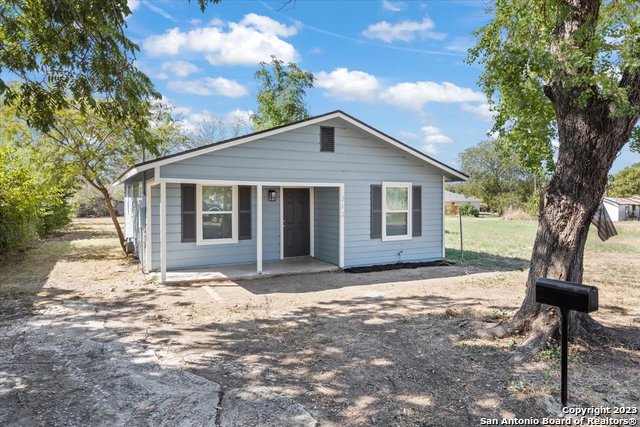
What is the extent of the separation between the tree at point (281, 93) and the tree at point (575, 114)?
748 inches

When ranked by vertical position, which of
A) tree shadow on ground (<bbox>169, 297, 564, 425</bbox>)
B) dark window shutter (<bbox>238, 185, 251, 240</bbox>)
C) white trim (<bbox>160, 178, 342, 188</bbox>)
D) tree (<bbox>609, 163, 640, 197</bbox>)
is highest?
tree (<bbox>609, 163, 640, 197</bbox>)

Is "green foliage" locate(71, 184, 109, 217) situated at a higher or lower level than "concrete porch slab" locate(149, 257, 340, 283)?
higher

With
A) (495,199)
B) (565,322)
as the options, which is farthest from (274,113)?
(495,199)

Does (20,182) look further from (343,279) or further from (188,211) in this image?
(343,279)

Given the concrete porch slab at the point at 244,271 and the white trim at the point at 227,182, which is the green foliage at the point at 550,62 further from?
the concrete porch slab at the point at 244,271

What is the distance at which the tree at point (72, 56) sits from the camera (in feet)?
16.7

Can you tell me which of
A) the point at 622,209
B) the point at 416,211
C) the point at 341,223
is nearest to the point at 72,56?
the point at 341,223

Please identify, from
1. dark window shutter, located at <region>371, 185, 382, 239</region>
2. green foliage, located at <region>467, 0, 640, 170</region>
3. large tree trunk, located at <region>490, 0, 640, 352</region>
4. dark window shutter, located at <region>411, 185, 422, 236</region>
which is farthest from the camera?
dark window shutter, located at <region>411, 185, 422, 236</region>

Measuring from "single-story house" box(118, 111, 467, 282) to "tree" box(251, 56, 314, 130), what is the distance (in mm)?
12987

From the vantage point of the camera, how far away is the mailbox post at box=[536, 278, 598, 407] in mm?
3035

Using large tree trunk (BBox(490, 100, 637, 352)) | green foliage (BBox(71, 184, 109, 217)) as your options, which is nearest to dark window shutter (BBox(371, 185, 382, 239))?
large tree trunk (BBox(490, 100, 637, 352))

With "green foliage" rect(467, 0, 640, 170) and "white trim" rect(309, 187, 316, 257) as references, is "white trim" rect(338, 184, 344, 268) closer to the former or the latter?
"white trim" rect(309, 187, 316, 257)

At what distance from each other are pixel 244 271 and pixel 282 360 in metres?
5.06

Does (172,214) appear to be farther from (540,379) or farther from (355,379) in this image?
(540,379)
